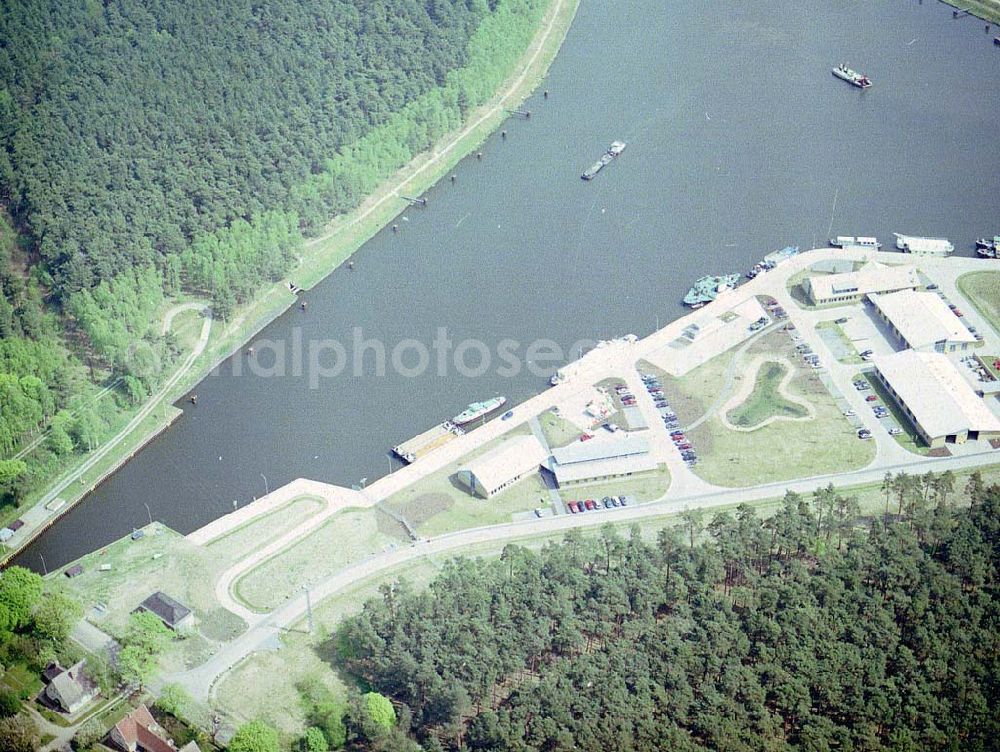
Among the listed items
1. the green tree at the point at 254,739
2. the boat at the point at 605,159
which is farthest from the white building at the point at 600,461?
the boat at the point at 605,159

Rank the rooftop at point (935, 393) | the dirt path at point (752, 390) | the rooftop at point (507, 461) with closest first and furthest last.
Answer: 1. the rooftop at point (507, 461)
2. the rooftop at point (935, 393)
3. the dirt path at point (752, 390)

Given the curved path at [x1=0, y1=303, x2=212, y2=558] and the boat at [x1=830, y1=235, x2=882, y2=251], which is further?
the boat at [x1=830, y1=235, x2=882, y2=251]

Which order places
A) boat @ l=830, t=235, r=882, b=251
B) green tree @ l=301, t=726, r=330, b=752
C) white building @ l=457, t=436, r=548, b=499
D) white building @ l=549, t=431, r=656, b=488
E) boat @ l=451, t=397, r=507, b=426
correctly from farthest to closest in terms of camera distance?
boat @ l=830, t=235, r=882, b=251, boat @ l=451, t=397, r=507, b=426, white building @ l=549, t=431, r=656, b=488, white building @ l=457, t=436, r=548, b=499, green tree @ l=301, t=726, r=330, b=752

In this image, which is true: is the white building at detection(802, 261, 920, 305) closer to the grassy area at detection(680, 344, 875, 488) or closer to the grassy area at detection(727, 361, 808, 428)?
the grassy area at detection(727, 361, 808, 428)

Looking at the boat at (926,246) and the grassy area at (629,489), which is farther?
the boat at (926,246)

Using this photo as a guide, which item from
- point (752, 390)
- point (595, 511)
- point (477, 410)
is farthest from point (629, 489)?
point (752, 390)

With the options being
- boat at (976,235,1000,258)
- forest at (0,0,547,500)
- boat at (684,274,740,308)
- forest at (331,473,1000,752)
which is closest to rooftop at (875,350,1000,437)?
forest at (331,473,1000,752)

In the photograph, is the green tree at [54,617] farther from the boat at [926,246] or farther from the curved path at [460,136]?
the boat at [926,246]
